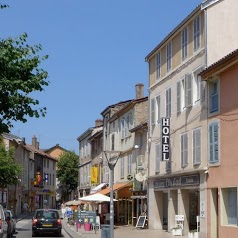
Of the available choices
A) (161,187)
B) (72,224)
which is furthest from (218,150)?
(72,224)

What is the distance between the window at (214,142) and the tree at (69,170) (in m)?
72.2

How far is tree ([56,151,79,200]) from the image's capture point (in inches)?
3797

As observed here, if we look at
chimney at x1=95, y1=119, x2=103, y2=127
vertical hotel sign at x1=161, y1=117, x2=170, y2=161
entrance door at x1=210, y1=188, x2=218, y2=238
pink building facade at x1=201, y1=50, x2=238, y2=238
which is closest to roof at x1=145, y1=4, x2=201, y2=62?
pink building facade at x1=201, y1=50, x2=238, y2=238

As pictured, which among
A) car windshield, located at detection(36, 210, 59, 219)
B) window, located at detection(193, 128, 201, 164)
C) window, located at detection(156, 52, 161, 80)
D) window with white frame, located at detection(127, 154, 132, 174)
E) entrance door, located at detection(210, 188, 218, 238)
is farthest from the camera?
window with white frame, located at detection(127, 154, 132, 174)

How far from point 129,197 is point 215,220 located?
1682 cm

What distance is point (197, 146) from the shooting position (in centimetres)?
2639

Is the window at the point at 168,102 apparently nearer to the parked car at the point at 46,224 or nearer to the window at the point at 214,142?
the window at the point at 214,142

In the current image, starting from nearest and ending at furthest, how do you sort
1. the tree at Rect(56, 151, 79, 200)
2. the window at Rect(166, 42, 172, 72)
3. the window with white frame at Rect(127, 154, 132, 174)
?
the window at Rect(166, 42, 172, 72) < the window with white frame at Rect(127, 154, 132, 174) < the tree at Rect(56, 151, 79, 200)

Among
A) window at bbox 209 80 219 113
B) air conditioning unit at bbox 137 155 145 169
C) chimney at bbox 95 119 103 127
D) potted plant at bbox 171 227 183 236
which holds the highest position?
chimney at bbox 95 119 103 127

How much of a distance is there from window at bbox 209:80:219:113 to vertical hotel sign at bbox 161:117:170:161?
5469mm

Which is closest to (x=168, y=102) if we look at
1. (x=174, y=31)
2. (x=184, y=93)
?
(x=184, y=93)

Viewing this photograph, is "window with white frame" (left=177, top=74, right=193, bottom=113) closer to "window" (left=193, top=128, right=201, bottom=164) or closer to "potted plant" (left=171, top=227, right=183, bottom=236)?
"window" (left=193, top=128, right=201, bottom=164)

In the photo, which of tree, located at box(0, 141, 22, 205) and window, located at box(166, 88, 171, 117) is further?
tree, located at box(0, 141, 22, 205)

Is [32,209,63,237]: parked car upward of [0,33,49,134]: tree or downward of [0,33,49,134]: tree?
downward
